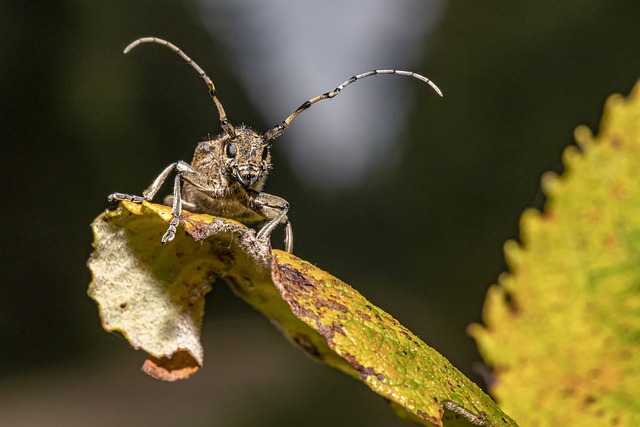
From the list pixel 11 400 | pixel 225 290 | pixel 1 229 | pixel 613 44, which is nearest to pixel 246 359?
pixel 225 290

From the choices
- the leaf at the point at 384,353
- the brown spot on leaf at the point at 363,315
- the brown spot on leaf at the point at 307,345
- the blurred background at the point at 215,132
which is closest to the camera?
the leaf at the point at 384,353

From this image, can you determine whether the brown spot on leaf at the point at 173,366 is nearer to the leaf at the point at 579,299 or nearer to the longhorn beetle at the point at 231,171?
the leaf at the point at 579,299

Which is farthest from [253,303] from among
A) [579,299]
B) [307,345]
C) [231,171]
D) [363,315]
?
[231,171]

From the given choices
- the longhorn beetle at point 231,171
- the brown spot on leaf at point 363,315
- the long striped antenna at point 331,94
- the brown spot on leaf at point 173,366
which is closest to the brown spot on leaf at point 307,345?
the brown spot on leaf at point 173,366

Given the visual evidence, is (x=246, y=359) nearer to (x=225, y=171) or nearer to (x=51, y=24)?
(x=51, y=24)

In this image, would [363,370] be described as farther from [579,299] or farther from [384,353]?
[579,299]
